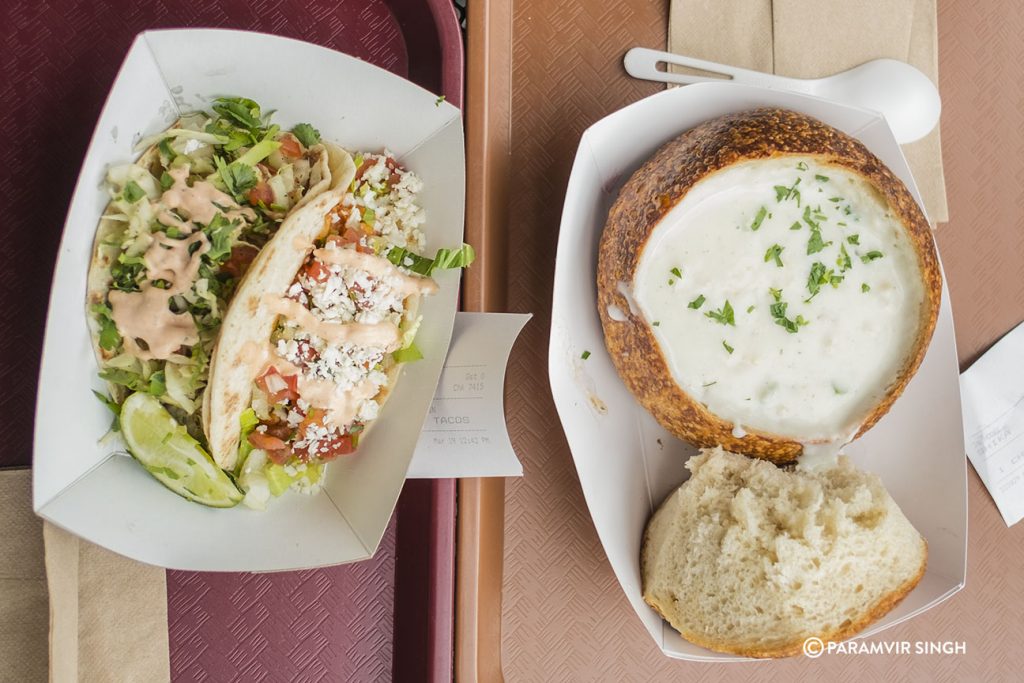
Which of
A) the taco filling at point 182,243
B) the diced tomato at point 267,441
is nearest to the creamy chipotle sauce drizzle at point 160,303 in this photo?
the taco filling at point 182,243

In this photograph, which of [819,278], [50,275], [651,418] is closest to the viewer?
[819,278]

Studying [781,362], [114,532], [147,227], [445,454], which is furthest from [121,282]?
[781,362]

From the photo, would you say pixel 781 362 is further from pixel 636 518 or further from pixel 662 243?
pixel 636 518

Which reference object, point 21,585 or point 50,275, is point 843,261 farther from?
point 21,585

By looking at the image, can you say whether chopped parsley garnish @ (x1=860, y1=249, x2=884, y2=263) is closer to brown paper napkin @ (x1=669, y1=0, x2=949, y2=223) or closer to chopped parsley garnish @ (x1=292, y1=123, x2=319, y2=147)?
brown paper napkin @ (x1=669, y1=0, x2=949, y2=223)

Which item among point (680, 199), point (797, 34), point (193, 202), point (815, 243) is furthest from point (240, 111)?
point (797, 34)

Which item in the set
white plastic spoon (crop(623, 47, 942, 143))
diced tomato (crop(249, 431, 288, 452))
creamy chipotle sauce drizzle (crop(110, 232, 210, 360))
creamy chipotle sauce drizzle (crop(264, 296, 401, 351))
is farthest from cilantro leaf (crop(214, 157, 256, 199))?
white plastic spoon (crop(623, 47, 942, 143))
